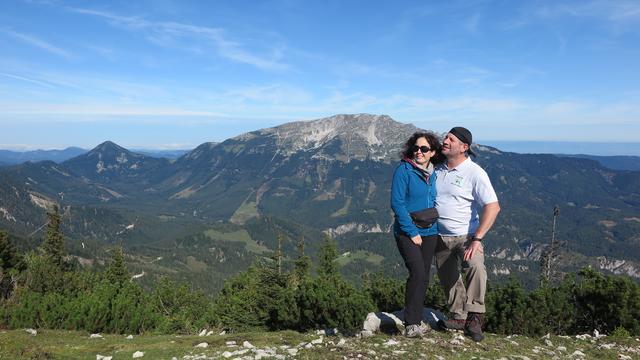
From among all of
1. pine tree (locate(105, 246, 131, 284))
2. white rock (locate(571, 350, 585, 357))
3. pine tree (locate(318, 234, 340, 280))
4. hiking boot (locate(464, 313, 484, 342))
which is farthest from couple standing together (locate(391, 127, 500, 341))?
pine tree (locate(105, 246, 131, 284))

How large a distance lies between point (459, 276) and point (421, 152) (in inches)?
145

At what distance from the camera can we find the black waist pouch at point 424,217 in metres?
9.91

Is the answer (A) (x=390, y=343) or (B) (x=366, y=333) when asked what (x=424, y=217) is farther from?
(B) (x=366, y=333)

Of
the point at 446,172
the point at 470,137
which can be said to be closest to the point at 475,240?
the point at 446,172

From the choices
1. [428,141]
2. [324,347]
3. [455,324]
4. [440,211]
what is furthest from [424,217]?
[324,347]

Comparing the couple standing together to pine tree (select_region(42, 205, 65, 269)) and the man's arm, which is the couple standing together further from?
pine tree (select_region(42, 205, 65, 269))

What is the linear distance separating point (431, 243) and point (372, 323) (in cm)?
389

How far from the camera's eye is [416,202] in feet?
32.7

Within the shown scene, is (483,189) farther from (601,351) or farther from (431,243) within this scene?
(601,351)

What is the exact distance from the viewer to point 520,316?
15602mm

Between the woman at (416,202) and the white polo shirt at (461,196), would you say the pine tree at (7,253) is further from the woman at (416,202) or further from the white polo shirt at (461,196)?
the white polo shirt at (461,196)

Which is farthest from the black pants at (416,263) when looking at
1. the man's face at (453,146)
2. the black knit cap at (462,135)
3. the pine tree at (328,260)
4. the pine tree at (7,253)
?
Result: the pine tree at (328,260)

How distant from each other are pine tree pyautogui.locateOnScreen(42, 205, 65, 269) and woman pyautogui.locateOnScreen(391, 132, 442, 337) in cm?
6078

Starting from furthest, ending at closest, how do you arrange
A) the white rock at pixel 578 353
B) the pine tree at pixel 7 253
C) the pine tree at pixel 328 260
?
the pine tree at pixel 328 260
the pine tree at pixel 7 253
the white rock at pixel 578 353
